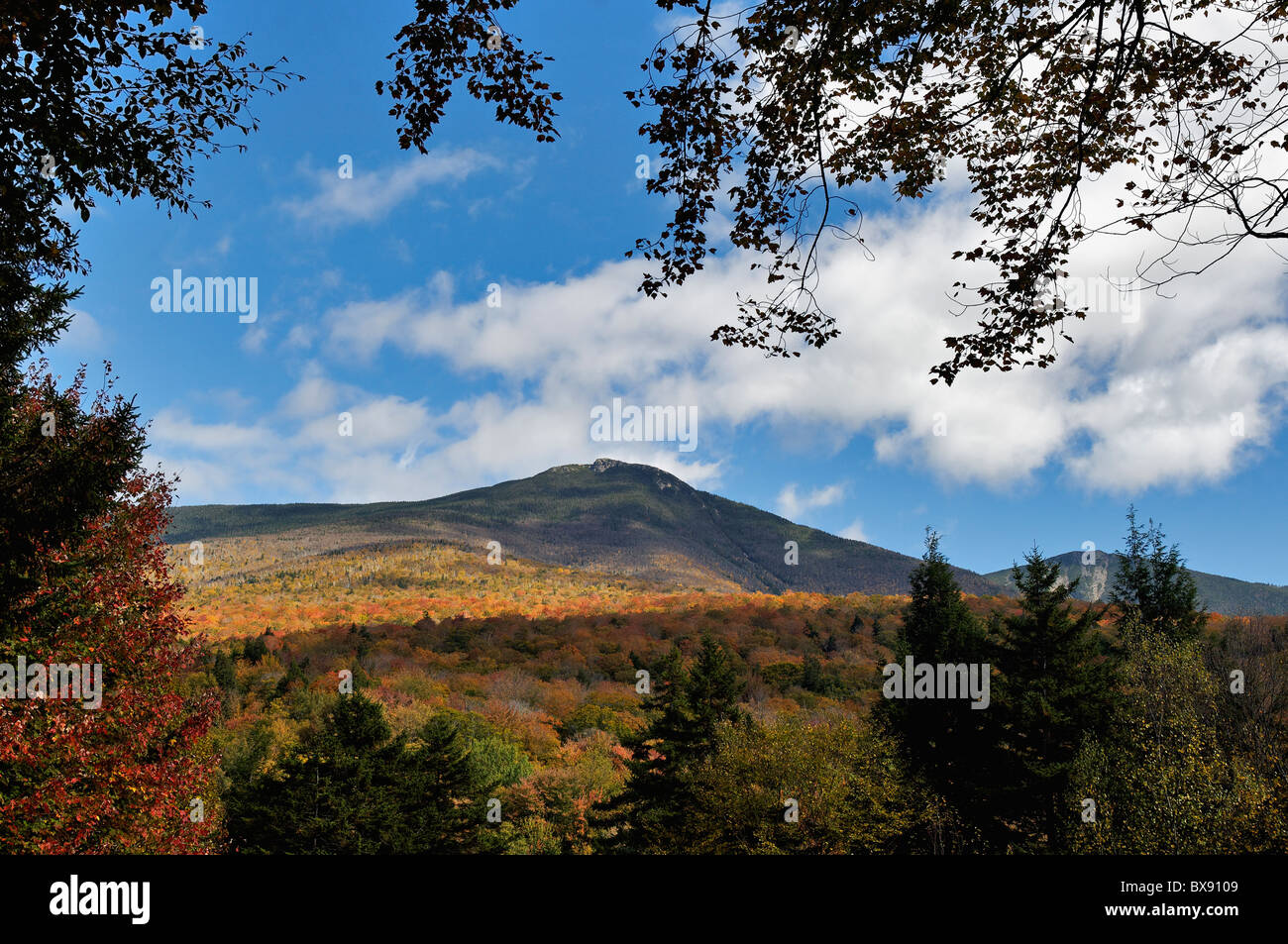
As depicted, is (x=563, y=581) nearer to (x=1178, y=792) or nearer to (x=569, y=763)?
(x=569, y=763)

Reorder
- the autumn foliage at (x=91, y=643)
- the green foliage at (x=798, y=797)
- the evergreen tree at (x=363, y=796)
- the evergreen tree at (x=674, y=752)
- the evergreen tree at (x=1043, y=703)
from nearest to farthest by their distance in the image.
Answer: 1. the autumn foliage at (x=91, y=643)
2. the green foliage at (x=798, y=797)
3. the evergreen tree at (x=1043, y=703)
4. the evergreen tree at (x=363, y=796)
5. the evergreen tree at (x=674, y=752)

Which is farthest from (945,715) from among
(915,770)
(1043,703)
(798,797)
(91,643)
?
(91,643)

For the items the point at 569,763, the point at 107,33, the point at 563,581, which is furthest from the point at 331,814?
the point at 563,581

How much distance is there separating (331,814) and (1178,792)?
3658cm

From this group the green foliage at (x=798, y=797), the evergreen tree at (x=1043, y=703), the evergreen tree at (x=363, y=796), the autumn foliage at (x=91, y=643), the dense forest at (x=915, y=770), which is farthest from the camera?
the evergreen tree at (x=363, y=796)

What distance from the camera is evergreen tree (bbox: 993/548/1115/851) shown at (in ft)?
112

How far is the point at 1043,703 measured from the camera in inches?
1384

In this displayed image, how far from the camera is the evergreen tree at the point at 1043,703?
3428cm

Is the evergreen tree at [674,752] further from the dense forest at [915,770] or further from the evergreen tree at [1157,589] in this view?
the evergreen tree at [1157,589]

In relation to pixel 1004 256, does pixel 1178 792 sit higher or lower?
lower

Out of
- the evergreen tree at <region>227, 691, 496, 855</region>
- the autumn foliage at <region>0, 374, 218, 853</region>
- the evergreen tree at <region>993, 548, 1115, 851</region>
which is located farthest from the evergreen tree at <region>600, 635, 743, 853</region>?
the autumn foliage at <region>0, 374, 218, 853</region>

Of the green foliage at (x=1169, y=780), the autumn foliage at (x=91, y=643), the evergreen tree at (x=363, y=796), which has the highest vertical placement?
the autumn foliage at (x=91, y=643)

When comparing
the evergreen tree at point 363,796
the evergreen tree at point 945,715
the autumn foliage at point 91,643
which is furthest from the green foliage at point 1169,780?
the evergreen tree at point 363,796

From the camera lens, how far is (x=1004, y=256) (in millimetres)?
8211
